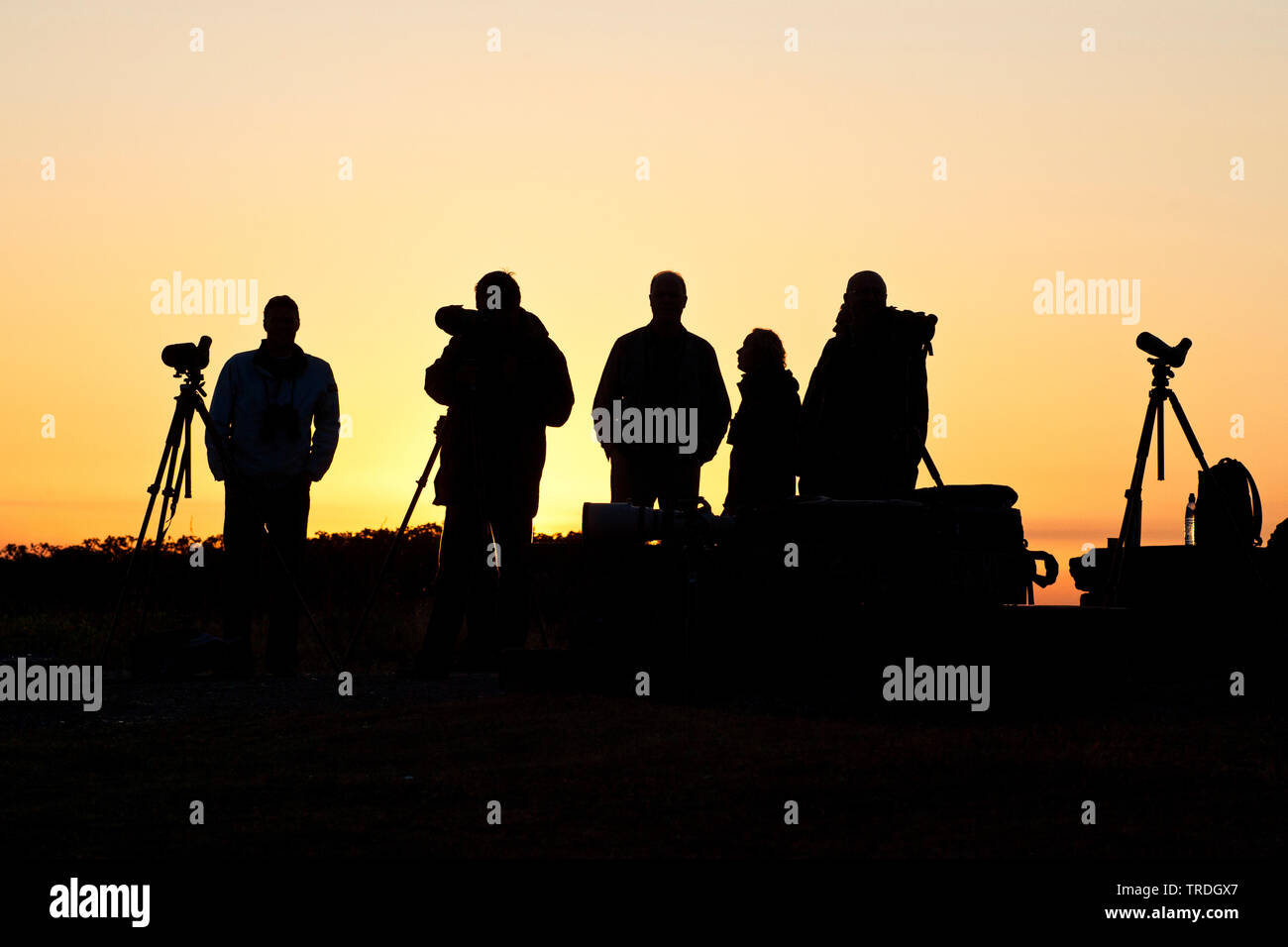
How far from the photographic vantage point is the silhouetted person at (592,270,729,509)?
29.0 ft

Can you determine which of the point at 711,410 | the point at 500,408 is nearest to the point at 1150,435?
the point at 711,410

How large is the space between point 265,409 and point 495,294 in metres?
1.70

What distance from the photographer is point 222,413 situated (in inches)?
364

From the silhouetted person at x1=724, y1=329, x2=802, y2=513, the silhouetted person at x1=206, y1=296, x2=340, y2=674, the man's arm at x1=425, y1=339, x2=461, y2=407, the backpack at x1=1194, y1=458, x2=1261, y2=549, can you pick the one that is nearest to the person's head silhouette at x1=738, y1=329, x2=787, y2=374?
the silhouetted person at x1=724, y1=329, x2=802, y2=513

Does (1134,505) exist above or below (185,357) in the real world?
below

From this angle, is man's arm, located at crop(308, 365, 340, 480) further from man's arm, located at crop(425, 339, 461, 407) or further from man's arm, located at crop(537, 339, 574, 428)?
man's arm, located at crop(537, 339, 574, 428)

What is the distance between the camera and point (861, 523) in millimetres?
7152

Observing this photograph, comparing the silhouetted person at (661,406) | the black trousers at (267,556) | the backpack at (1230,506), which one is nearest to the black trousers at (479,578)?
the silhouetted person at (661,406)

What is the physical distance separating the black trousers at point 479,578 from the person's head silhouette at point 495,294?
3.63 ft

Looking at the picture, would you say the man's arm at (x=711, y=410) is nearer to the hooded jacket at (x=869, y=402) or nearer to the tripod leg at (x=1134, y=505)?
the hooded jacket at (x=869, y=402)

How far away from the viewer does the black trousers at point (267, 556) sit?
9.03 meters

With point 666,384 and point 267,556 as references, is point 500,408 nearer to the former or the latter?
point 666,384
